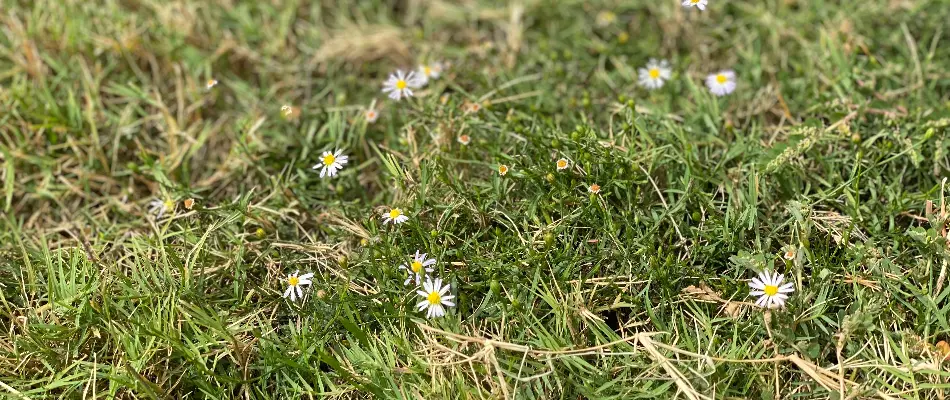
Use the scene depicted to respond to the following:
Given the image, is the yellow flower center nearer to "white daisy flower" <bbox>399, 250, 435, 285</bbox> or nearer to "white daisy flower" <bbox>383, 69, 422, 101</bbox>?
"white daisy flower" <bbox>399, 250, 435, 285</bbox>

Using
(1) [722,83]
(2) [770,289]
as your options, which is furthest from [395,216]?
(1) [722,83]

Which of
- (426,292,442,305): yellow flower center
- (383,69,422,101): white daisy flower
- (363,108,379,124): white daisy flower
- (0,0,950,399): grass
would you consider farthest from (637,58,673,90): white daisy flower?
(426,292,442,305): yellow flower center

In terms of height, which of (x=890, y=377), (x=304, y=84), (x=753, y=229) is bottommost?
(x=890, y=377)

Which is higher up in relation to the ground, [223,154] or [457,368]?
[223,154]

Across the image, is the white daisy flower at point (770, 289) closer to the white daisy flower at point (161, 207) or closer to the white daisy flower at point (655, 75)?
the white daisy flower at point (655, 75)

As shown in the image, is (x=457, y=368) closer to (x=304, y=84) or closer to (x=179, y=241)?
(x=179, y=241)

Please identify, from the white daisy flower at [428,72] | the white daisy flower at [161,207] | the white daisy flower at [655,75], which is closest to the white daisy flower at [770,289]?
the white daisy flower at [655,75]

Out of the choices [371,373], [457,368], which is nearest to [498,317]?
[457,368]
